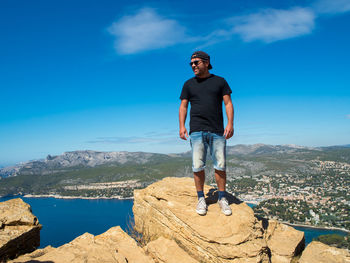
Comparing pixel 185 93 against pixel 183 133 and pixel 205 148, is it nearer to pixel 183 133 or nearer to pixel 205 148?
pixel 183 133

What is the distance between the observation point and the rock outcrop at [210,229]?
14.9ft

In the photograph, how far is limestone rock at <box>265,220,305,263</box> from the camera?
519 centimetres

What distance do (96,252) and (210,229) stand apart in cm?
255

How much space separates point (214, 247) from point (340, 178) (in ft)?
530

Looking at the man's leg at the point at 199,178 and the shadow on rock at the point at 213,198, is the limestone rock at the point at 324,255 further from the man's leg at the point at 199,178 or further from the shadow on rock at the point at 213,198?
the man's leg at the point at 199,178

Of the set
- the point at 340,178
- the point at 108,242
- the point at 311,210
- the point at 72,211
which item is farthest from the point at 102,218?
the point at 340,178

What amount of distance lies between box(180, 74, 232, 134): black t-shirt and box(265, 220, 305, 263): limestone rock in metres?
3.35

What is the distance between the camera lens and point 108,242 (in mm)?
5344

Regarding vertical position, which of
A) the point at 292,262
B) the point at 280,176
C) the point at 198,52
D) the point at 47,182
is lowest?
the point at 47,182

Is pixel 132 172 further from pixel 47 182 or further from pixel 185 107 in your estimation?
pixel 185 107

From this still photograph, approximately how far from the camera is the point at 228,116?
5195 millimetres

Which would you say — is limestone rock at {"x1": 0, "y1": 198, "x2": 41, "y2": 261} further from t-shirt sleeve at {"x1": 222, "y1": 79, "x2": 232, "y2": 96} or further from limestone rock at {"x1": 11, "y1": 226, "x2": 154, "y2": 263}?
t-shirt sleeve at {"x1": 222, "y1": 79, "x2": 232, "y2": 96}

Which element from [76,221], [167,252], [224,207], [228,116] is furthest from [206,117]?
[76,221]

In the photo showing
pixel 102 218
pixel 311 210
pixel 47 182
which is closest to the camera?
pixel 311 210
